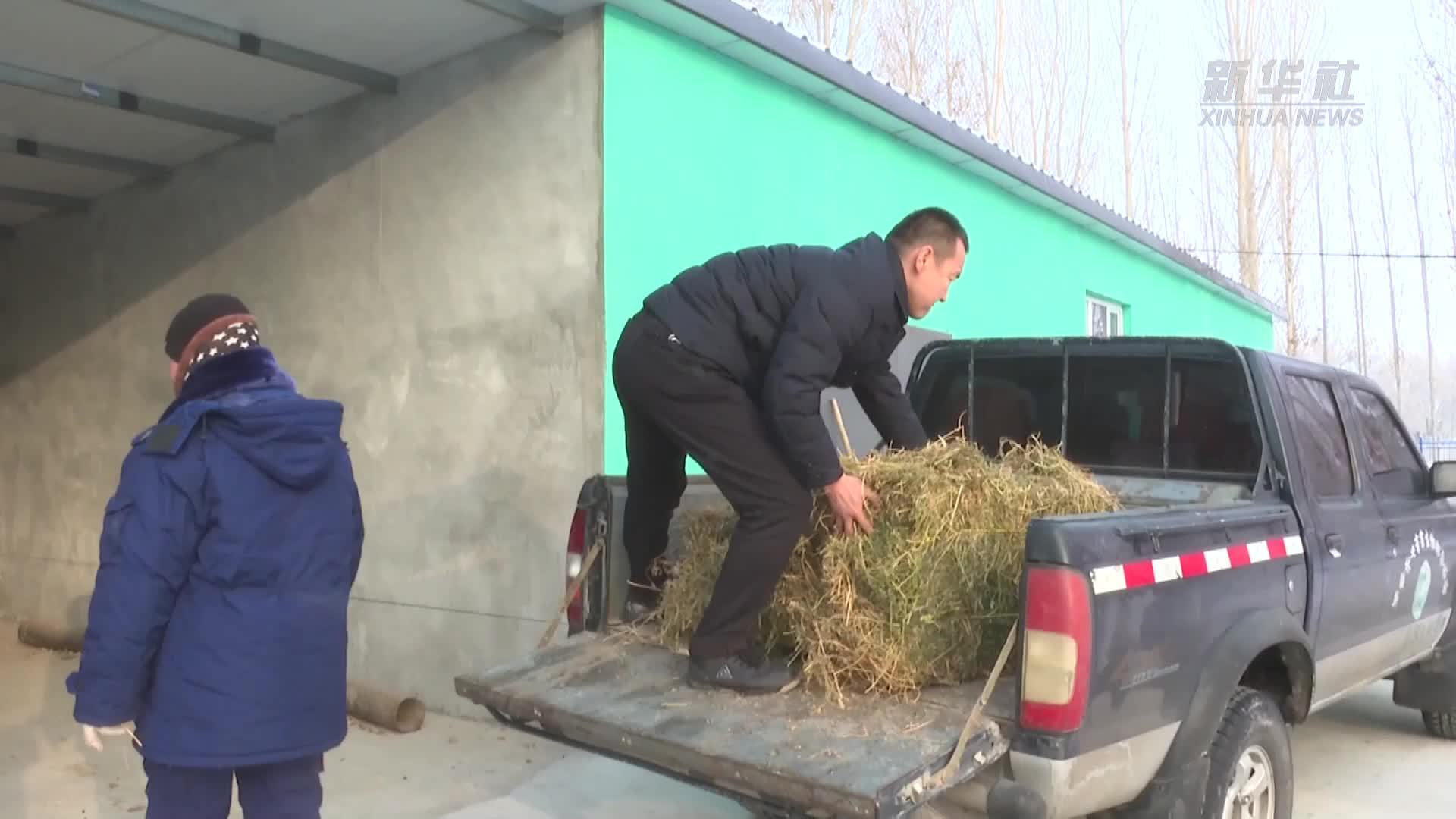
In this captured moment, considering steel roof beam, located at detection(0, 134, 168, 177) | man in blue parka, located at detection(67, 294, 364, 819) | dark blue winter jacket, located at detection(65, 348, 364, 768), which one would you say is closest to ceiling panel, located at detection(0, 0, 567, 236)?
steel roof beam, located at detection(0, 134, 168, 177)

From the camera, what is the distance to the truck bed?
2355 mm

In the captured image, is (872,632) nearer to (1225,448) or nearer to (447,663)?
(1225,448)

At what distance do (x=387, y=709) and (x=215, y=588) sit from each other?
3.36 m

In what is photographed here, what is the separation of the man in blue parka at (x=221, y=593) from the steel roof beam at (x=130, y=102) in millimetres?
4568

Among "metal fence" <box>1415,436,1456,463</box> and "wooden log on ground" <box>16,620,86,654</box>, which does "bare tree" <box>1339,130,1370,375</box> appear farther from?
"wooden log on ground" <box>16,620,86,654</box>

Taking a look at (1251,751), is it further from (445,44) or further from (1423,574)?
(445,44)

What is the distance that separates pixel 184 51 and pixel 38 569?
18.9 feet

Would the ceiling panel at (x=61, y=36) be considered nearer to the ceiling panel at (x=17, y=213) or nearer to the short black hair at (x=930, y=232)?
the ceiling panel at (x=17, y=213)

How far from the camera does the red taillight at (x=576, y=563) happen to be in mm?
3607

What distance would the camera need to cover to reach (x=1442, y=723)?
Result: 5305 millimetres

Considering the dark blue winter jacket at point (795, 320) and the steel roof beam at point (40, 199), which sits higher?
the steel roof beam at point (40, 199)

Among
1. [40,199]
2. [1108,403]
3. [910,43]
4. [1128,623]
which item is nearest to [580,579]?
[1128,623]

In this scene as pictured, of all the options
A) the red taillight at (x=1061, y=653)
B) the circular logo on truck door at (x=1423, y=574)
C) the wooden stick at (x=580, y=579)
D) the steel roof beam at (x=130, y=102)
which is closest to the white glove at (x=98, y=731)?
the wooden stick at (x=580, y=579)

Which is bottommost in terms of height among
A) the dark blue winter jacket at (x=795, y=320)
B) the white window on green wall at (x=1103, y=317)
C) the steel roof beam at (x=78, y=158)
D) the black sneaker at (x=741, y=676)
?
the black sneaker at (x=741, y=676)
